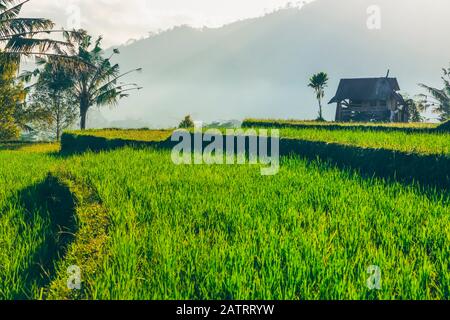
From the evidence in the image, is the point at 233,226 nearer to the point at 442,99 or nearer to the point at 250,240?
the point at 250,240

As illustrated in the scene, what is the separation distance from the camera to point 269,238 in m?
3.87

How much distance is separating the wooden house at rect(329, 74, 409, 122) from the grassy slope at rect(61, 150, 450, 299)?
94.1ft

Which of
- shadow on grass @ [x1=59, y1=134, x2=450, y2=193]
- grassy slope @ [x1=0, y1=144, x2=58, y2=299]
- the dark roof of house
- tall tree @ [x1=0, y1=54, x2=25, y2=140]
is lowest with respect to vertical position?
grassy slope @ [x1=0, y1=144, x2=58, y2=299]

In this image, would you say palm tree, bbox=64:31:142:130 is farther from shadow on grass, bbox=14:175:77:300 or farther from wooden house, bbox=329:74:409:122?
shadow on grass, bbox=14:175:77:300

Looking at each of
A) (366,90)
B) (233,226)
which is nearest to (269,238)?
(233,226)

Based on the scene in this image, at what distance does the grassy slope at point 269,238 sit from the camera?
2934 mm

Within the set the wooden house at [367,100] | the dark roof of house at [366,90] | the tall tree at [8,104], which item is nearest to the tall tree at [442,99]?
the wooden house at [367,100]

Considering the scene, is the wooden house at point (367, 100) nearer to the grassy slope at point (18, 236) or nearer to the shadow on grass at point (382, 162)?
the shadow on grass at point (382, 162)

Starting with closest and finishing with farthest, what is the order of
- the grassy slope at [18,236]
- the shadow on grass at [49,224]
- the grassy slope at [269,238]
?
the grassy slope at [269,238], the grassy slope at [18,236], the shadow on grass at [49,224]

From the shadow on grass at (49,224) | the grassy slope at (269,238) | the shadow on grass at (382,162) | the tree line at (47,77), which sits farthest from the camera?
the tree line at (47,77)

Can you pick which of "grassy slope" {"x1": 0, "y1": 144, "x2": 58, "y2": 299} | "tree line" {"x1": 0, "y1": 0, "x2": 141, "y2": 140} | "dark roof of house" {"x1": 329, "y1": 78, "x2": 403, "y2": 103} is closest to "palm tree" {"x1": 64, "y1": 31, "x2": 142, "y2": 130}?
"tree line" {"x1": 0, "y1": 0, "x2": 141, "y2": 140}

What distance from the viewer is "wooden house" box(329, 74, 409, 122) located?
33.6 m

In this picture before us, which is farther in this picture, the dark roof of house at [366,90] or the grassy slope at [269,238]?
the dark roof of house at [366,90]

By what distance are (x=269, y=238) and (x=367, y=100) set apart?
107 feet
